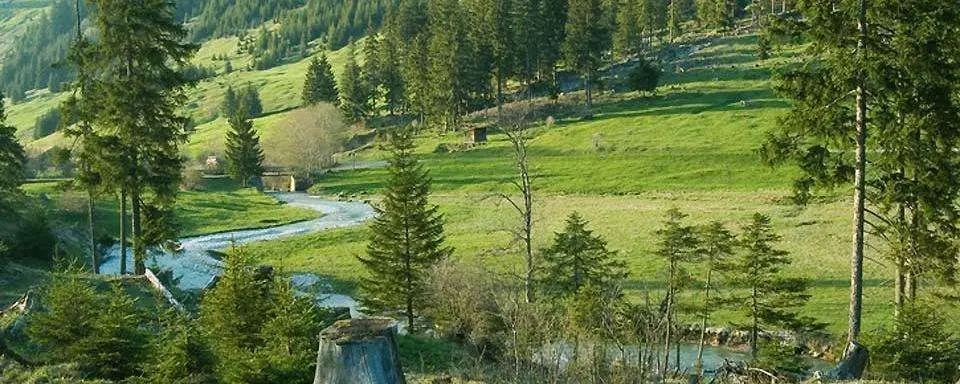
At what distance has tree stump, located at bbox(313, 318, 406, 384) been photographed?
4500mm

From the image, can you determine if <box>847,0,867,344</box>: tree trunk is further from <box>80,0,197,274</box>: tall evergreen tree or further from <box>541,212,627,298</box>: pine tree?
<box>80,0,197,274</box>: tall evergreen tree

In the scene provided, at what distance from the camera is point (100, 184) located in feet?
94.1

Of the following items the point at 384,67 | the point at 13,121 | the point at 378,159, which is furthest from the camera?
the point at 13,121

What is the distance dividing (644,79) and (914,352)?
67385 millimetres

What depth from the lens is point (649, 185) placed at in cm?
5919

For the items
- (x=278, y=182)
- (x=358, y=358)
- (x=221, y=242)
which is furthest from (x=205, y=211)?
(x=358, y=358)

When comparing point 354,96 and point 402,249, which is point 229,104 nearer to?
point 354,96

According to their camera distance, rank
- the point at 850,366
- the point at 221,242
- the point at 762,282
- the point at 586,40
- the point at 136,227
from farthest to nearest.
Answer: the point at 586,40 → the point at 221,242 → the point at 136,227 → the point at 762,282 → the point at 850,366

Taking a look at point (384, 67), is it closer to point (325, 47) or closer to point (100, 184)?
point (100, 184)

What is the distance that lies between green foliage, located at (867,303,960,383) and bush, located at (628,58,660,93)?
6636 cm

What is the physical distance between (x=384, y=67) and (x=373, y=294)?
257 feet

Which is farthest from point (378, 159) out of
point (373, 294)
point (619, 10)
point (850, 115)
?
point (850, 115)

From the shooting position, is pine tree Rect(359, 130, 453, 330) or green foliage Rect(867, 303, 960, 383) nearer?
green foliage Rect(867, 303, 960, 383)

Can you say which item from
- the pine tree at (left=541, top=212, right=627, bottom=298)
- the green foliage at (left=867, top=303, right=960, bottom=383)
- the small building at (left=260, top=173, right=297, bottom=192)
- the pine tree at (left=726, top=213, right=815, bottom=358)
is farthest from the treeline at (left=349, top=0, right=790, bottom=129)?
→ the green foliage at (left=867, top=303, right=960, bottom=383)
